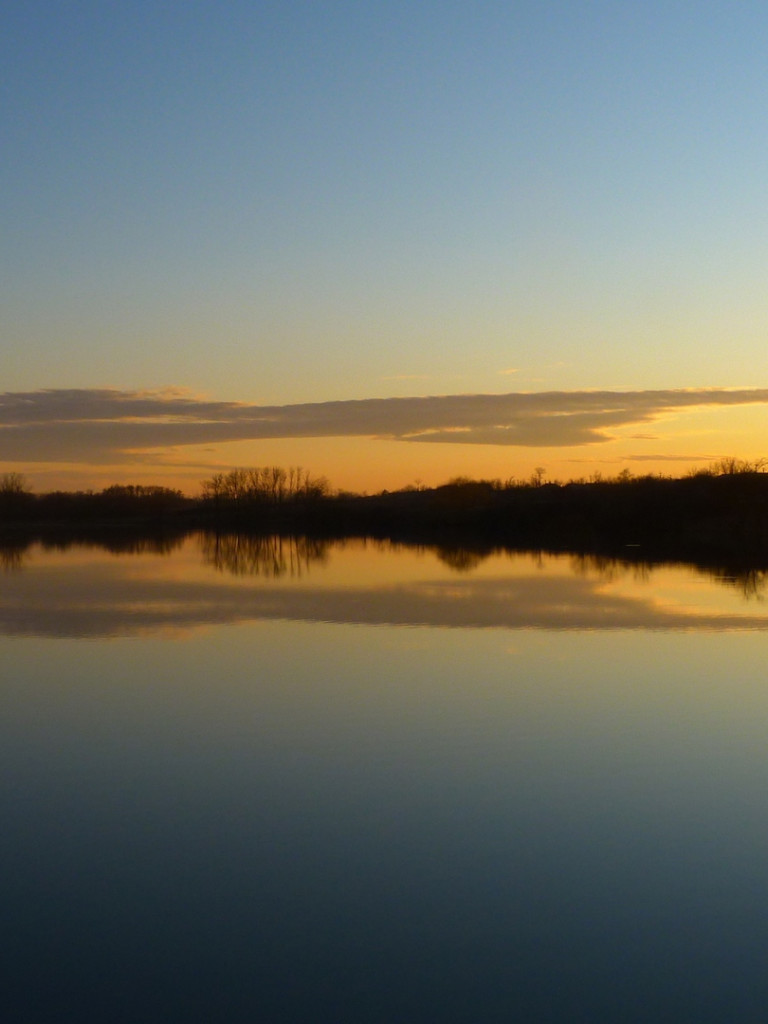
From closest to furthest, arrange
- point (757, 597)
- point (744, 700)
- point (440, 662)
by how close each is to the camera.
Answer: point (744, 700) < point (440, 662) < point (757, 597)

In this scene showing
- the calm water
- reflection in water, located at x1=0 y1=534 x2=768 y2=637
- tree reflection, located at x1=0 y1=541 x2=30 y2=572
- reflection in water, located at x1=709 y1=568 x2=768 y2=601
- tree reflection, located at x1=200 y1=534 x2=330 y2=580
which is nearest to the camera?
the calm water

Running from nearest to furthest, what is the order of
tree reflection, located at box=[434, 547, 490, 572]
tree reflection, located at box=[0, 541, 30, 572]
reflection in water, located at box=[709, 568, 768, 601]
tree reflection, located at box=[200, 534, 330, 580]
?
reflection in water, located at box=[709, 568, 768, 601] < tree reflection, located at box=[200, 534, 330, 580] < tree reflection, located at box=[434, 547, 490, 572] < tree reflection, located at box=[0, 541, 30, 572]

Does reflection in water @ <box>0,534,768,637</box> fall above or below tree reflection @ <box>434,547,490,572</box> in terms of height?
above

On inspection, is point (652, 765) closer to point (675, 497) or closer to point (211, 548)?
point (211, 548)

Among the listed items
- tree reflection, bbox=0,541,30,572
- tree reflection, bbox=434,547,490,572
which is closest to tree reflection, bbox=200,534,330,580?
tree reflection, bbox=434,547,490,572

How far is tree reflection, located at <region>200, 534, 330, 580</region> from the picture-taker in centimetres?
2383

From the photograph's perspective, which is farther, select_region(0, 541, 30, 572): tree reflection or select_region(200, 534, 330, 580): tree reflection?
select_region(0, 541, 30, 572): tree reflection

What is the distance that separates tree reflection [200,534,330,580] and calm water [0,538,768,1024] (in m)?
11.4

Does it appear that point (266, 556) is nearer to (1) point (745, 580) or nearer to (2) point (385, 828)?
(1) point (745, 580)

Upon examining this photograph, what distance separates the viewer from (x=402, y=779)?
650 cm

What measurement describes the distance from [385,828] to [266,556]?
24.1 m

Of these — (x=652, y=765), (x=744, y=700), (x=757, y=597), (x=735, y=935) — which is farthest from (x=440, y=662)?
(x=757, y=597)

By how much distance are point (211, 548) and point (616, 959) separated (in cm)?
3143

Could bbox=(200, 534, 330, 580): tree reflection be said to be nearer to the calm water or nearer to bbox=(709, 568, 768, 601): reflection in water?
bbox=(709, 568, 768, 601): reflection in water
